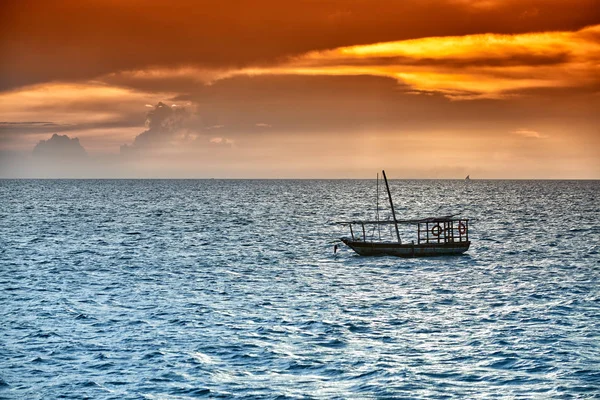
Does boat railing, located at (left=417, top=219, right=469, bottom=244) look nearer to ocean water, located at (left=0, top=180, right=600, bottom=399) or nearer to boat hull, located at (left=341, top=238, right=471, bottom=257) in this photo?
boat hull, located at (left=341, top=238, right=471, bottom=257)

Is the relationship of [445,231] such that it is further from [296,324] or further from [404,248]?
[296,324]

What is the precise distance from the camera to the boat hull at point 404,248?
6222cm

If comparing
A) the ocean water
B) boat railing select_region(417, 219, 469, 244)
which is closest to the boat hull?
boat railing select_region(417, 219, 469, 244)

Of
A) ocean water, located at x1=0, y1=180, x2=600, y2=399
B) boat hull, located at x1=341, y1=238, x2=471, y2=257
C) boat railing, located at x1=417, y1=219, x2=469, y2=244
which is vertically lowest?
ocean water, located at x1=0, y1=180, x2=600, y2=399

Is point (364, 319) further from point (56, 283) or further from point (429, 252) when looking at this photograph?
point (429, 252)

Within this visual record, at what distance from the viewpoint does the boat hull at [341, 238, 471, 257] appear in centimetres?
6222

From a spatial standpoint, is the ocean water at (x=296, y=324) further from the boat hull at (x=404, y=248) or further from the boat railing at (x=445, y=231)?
the boat railing at (x=445, y=231)

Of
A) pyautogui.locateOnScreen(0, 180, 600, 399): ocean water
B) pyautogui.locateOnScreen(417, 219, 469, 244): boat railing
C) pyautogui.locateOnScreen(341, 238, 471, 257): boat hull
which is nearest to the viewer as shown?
pyautogui.locateOnScreen(0, 180, 600, 399): ocean water

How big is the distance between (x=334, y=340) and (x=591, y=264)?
119 ft

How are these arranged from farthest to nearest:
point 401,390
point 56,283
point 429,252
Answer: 1. point 429,252
2. point 56,283
3. point 401,390

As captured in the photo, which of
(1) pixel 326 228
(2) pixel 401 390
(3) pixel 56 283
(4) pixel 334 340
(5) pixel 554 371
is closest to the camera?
(2) pixel 401 390

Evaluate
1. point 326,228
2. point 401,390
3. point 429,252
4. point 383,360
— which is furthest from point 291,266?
point 326,228

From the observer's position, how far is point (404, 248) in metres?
62.1

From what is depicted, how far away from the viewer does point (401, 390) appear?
2369cm
